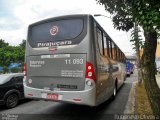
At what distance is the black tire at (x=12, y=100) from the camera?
8719mm

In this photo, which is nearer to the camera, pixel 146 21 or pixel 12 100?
pixel 146 21

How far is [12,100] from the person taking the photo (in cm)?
Result: 901

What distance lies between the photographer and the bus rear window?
21.4 ft

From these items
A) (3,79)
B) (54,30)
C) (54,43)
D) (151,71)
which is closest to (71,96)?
(54,43)

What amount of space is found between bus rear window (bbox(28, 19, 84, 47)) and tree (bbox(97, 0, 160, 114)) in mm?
1200

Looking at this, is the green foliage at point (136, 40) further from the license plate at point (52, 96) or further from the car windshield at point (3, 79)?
the car windshield at point (3, 79)

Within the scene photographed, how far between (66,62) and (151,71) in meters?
2.42

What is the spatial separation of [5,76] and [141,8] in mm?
6932

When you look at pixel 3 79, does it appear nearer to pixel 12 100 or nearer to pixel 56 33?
pixel 12 100

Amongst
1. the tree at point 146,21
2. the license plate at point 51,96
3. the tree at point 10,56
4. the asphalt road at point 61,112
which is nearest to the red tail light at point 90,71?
the license plate at point 51,96

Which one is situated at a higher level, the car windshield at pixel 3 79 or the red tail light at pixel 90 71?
the red tail light at pixel 90 71

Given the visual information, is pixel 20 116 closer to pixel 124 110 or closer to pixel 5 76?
pixel 5 76

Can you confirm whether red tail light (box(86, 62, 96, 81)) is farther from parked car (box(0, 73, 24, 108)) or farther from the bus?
parked car (box(0, 73, 24, 108))

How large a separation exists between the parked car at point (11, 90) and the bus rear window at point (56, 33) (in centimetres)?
247
